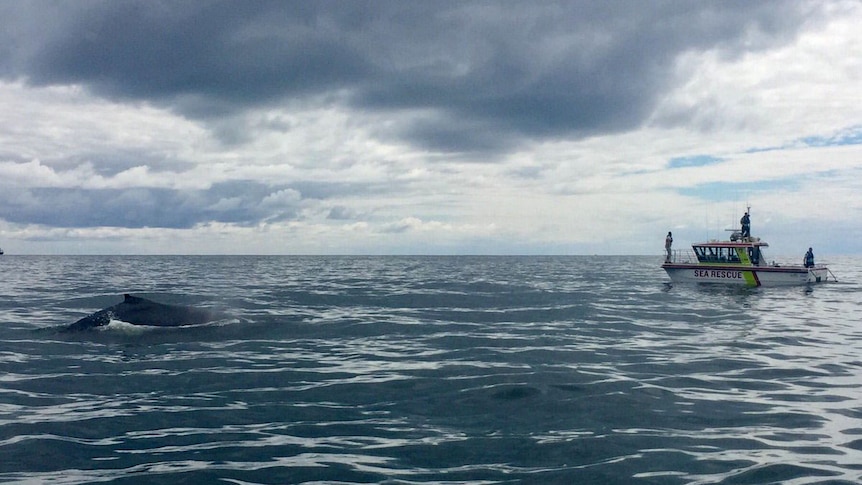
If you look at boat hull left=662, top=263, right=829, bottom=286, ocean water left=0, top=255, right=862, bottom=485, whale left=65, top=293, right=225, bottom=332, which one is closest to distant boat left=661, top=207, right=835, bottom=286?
boat hull left=662, top=263, right=829, bottom=286

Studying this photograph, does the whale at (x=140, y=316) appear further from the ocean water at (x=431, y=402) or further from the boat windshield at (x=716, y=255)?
the boat windshield at (x=716, y=255)

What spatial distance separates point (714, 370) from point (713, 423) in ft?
18.4

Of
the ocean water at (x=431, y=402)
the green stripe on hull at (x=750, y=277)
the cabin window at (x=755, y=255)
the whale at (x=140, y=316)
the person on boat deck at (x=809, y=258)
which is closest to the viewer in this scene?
the ocean water at (x=431, y=402)

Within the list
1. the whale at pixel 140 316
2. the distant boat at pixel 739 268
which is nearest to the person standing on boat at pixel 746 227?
the distant boat at pixel 739 268

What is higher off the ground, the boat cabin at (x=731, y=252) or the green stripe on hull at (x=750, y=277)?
the boat cabin at (x=731, y=252)

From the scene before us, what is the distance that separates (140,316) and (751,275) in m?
51.2

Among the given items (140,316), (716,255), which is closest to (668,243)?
(716,255)

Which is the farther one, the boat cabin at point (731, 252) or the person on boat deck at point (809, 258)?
the person on boat deck at point (809, 258)

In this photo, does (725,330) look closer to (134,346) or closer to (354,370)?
(354,370)

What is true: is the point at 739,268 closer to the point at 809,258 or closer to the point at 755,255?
the point at 755,255

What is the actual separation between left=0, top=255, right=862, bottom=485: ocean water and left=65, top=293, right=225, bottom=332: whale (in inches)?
28.4

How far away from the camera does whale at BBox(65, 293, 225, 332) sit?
942 inches

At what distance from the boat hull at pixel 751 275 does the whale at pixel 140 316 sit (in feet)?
153

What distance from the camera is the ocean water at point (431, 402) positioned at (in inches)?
378
